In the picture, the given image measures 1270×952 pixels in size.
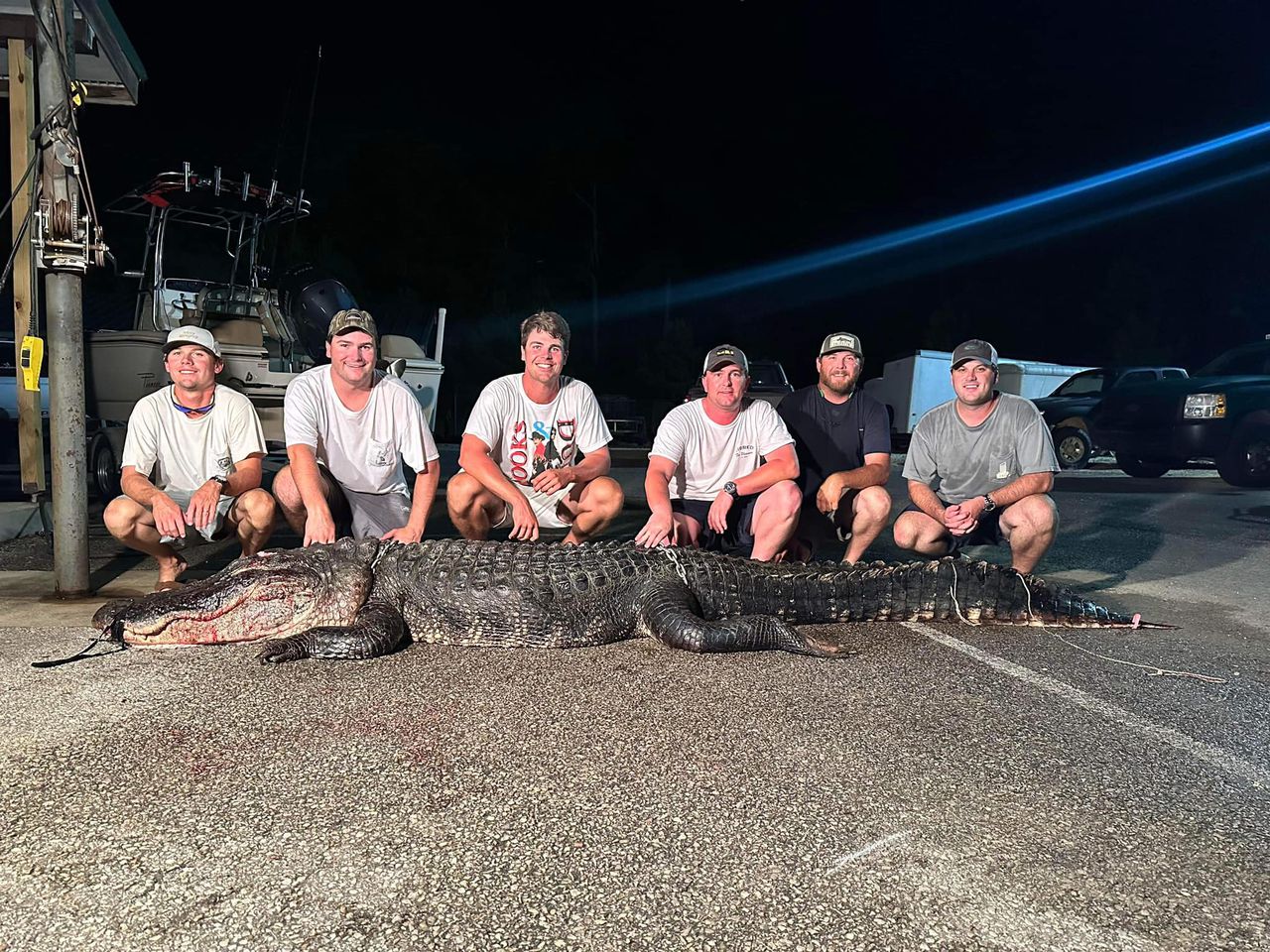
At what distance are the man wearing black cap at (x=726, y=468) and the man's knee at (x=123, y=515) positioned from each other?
2.56m

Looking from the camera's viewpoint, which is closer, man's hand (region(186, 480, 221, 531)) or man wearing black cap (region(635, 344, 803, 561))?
man's hand (region(186, 480, 221, 531))

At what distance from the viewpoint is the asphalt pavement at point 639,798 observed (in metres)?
1.59

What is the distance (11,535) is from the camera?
5523 millimetres

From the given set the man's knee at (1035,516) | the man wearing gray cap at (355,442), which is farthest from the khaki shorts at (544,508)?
the man's knee at (1035,516)

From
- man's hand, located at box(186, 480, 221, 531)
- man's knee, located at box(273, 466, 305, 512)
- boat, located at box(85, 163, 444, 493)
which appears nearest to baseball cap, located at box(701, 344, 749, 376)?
man's knee, located at box(273, 466, 305, 512)

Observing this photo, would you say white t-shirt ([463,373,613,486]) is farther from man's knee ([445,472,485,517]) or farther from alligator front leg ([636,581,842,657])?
alligator front leg ([636,581,842,657])

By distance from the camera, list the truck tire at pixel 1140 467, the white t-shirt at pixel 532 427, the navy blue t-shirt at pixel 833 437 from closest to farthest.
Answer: the white t-shirt at pixel 532 427, the navy blue t-shirt at pixel 833 437, the truck tire at pixel 1140 467

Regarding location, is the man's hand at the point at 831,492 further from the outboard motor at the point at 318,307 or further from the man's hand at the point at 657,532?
the outboard motor at the point at 318,307

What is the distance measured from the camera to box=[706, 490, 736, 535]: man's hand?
14.4ft

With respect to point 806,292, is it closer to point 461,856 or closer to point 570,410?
point 570,410

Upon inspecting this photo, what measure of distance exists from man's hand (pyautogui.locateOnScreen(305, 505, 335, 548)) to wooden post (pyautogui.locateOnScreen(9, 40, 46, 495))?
2284 mm

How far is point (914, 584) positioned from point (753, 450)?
1.16 metres

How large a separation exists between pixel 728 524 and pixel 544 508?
1.09 meters

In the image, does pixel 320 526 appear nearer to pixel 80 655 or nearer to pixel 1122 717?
pixel 80 655
